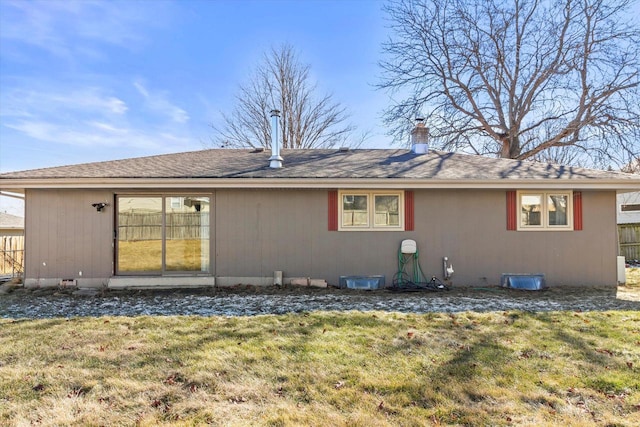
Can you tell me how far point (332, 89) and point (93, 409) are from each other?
20.7 m

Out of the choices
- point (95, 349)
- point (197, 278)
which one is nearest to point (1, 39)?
point (197, 278)

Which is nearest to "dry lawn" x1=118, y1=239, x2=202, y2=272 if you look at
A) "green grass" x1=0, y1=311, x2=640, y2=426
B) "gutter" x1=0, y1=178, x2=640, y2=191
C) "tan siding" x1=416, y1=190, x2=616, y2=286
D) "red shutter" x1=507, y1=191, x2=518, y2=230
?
"gutter" x1=0, y1=178, x2=640, y2=191

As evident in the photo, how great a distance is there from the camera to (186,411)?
256cm

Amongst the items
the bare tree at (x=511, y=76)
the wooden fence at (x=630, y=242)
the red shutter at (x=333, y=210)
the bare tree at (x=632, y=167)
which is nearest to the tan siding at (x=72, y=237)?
the red shutter at (x=333, y=210)

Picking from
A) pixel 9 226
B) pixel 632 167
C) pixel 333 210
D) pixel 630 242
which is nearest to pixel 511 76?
pixel 632 167

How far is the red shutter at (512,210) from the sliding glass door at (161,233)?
20.6 feet

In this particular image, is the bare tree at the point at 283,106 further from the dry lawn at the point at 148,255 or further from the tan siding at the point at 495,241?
the tan siding at the point at 495,241

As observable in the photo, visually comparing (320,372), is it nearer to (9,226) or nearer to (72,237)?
(72,237)

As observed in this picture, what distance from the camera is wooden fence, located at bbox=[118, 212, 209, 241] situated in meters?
7.50

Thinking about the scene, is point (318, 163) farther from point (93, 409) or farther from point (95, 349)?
point (93, 409)

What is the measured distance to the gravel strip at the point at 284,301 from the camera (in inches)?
219

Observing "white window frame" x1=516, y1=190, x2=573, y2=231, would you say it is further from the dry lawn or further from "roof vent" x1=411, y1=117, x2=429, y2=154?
the dry lawn

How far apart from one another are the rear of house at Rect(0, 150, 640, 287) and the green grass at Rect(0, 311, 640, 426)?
2735 mm

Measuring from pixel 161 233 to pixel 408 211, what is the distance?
16.9 feet
